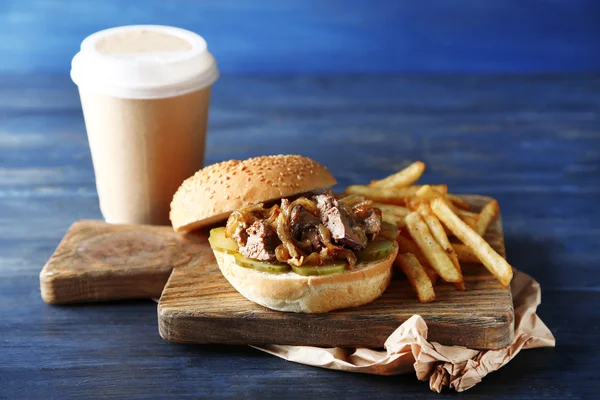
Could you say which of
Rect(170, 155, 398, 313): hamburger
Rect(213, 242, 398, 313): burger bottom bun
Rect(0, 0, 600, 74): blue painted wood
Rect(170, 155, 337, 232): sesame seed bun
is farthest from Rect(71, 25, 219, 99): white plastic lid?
Rect(0, 0, 600, 74): blue painted wood

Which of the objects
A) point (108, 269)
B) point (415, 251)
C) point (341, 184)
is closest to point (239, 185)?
point (108, 269)

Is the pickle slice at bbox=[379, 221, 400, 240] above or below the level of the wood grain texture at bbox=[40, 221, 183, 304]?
above

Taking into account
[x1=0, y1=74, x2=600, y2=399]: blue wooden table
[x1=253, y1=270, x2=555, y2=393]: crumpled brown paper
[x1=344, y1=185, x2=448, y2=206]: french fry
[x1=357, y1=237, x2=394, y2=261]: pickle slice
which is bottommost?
[x1=0, y1=74, x2=600, y2=399]: blue wooden table

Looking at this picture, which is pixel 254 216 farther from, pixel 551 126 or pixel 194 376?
pixel 551 126

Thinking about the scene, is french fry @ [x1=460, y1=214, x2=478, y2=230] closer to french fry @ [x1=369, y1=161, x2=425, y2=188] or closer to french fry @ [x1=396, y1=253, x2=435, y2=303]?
french fry @ [x1=369, y1=161, x2=425, y2=188]

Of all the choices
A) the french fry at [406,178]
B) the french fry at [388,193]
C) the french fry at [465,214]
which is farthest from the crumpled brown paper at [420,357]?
the french fry at [406,178]

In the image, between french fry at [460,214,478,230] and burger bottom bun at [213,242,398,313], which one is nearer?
burger bottom bun at [213,242,398,313]

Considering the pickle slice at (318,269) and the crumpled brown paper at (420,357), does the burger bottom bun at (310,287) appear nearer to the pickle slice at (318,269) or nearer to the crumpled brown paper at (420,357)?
the pickle slice at (318,269)
